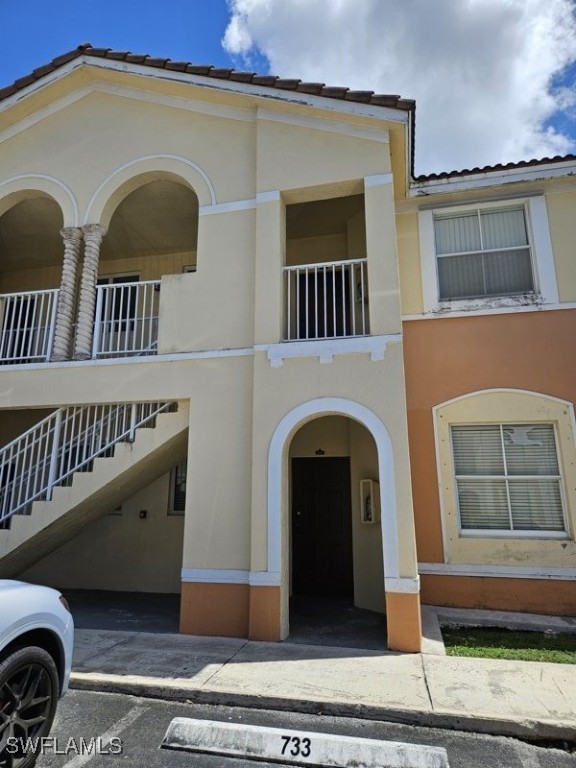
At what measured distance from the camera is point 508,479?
7.46 m

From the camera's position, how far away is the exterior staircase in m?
6.92

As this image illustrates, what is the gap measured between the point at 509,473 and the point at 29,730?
673cm

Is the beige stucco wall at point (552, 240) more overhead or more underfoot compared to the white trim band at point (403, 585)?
more overhead

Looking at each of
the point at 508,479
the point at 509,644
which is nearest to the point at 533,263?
the point at 508,479

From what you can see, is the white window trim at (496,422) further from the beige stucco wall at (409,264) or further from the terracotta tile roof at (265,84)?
the terracotta tile roof at (265,84)

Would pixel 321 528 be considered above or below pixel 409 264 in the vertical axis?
below

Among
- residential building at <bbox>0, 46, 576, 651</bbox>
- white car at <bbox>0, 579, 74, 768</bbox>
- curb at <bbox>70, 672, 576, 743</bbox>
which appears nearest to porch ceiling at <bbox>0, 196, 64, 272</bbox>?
residential building at <bbox>0, 46, 576, 651</bbox>

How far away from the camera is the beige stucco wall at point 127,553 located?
9211 mm

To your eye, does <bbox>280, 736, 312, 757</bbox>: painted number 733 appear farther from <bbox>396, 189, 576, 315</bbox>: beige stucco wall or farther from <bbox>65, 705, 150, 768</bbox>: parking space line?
<bbox>396, 189, 576, 315</bbox>: beige stucco wall

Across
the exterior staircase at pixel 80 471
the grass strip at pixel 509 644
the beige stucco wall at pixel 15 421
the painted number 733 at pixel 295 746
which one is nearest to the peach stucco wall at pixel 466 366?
the grass strip at pixel 509 644

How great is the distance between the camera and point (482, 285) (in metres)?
8.28

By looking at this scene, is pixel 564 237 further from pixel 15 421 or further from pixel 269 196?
pixel 15 421

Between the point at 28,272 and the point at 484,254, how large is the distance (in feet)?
32.5

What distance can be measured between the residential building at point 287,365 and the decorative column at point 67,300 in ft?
0.15
